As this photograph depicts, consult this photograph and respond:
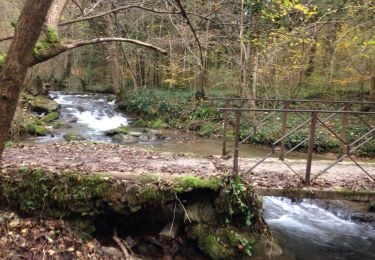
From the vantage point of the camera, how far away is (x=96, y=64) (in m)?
29.1

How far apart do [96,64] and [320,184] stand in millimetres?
25867

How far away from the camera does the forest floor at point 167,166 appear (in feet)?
18.6

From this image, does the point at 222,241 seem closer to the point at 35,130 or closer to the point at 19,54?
the point at 19,54

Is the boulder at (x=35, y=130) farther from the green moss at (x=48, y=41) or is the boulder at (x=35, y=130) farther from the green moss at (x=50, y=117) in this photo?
the green moss at (x=48, y=41)

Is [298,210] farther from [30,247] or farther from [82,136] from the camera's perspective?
[82,136]

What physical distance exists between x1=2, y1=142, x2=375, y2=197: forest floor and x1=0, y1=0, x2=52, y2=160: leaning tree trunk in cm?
224

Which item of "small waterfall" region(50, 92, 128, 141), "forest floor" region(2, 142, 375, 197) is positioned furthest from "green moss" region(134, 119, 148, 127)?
"forest floor" region(2, 142, 375, 197)

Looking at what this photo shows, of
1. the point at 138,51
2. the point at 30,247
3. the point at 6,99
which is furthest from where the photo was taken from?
the point at 138,51

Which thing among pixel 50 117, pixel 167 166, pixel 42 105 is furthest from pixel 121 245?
pixel 42 105

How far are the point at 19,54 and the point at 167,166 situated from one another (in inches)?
142

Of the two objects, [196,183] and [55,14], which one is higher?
[55,14]

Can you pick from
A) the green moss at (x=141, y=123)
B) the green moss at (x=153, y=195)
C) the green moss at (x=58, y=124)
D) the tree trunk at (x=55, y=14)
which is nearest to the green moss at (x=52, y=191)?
the green moss at (x=153, y=195)

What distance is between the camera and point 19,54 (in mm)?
3234

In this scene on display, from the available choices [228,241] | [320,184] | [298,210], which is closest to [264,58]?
[298,210]
